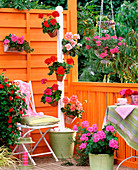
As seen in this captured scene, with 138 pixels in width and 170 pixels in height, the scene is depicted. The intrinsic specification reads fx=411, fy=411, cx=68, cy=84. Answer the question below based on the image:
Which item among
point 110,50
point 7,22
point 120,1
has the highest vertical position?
point 120,1

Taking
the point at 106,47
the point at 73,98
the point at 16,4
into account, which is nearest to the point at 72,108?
the point at 73,98

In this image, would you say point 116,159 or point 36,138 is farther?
point 36,138

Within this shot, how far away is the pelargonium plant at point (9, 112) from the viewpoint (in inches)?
199

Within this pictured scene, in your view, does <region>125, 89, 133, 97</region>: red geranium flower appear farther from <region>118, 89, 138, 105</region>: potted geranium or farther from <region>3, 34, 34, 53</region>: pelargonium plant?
<region>3, 34, 34, 53</region>: pelargonium plant

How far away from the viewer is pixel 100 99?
546cm

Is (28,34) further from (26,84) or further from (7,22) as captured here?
(26,84)

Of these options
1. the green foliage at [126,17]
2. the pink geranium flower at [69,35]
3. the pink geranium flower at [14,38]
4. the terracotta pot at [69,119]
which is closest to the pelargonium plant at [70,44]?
the pink geranium flower at [69,35]

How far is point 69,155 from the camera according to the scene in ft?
18.3

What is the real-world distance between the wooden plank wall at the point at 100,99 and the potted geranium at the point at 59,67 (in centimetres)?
37

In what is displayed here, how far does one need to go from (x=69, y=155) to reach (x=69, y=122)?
0.48 meters

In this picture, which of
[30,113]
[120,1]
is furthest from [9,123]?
[120,1]

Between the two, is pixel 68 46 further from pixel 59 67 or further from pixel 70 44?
pixel 59 67

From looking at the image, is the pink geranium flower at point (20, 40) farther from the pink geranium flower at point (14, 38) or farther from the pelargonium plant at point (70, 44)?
the pelargonium plant at point (70, 44)

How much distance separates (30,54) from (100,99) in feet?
Answer: 4.05
